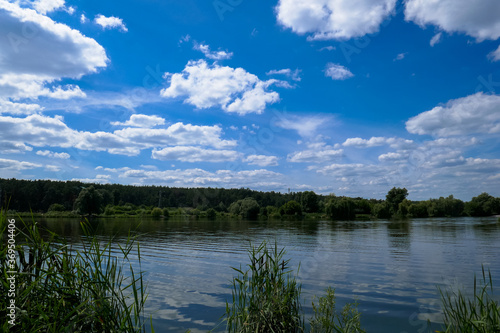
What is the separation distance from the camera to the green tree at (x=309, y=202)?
164375mm

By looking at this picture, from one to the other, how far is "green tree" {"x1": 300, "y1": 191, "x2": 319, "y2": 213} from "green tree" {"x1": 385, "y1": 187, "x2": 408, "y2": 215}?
3480 centimetres

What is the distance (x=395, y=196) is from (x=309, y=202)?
41.6 m

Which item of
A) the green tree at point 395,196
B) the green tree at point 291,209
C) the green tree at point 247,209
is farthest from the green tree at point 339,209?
the green tree at point 395,196

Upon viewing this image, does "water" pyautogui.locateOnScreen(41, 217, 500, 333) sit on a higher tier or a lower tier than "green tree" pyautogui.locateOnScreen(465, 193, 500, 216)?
lower

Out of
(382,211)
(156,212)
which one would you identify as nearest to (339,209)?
(382,211)

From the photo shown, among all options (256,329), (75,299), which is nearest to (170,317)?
(256,329)

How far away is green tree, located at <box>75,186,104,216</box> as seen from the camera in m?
109

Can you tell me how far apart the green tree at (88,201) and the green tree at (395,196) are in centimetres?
12698

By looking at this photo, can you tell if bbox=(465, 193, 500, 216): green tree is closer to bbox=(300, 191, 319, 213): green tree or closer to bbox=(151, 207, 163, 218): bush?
bbox=(300, 191, 319, 213): green tree

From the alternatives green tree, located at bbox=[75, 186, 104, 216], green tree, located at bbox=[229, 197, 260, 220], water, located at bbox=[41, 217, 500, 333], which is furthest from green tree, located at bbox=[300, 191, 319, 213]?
water, located at bbox=[41, 217, 500, 333]

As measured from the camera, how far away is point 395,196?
161750mm

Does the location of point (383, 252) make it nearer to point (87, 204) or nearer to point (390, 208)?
point (87, 204)

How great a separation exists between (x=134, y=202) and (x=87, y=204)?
77.3 m

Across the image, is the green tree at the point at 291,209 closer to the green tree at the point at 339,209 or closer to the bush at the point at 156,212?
the green tree at the point at 339,209
